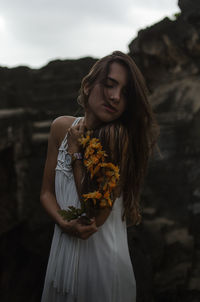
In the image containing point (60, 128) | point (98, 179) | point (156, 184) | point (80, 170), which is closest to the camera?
point (98, 179)

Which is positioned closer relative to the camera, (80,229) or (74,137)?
(80,229)

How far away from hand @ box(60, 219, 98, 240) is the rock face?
1872mm

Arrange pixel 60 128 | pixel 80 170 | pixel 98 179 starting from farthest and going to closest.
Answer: pixel 60 128 → pixel 80 170 → pixel 98 179

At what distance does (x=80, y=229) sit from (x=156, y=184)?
3.58 meters

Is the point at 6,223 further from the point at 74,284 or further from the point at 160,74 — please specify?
the point at 160,74

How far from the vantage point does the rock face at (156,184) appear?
12.6ft

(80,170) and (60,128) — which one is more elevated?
(60,128)

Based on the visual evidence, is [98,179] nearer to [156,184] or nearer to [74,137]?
[74,137]

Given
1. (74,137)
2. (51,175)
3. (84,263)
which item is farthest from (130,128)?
(84,263)

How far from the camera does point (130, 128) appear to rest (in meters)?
1.95

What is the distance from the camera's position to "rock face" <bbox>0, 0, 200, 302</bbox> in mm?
3842

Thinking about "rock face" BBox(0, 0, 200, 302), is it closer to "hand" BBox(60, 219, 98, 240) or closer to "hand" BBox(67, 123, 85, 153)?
"hand" BBox(60, 219, 98, 240)

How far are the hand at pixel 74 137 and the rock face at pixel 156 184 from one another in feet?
6.52

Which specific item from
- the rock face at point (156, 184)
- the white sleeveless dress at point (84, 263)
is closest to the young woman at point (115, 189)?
the white sleeveless dress at point (84, 263)
